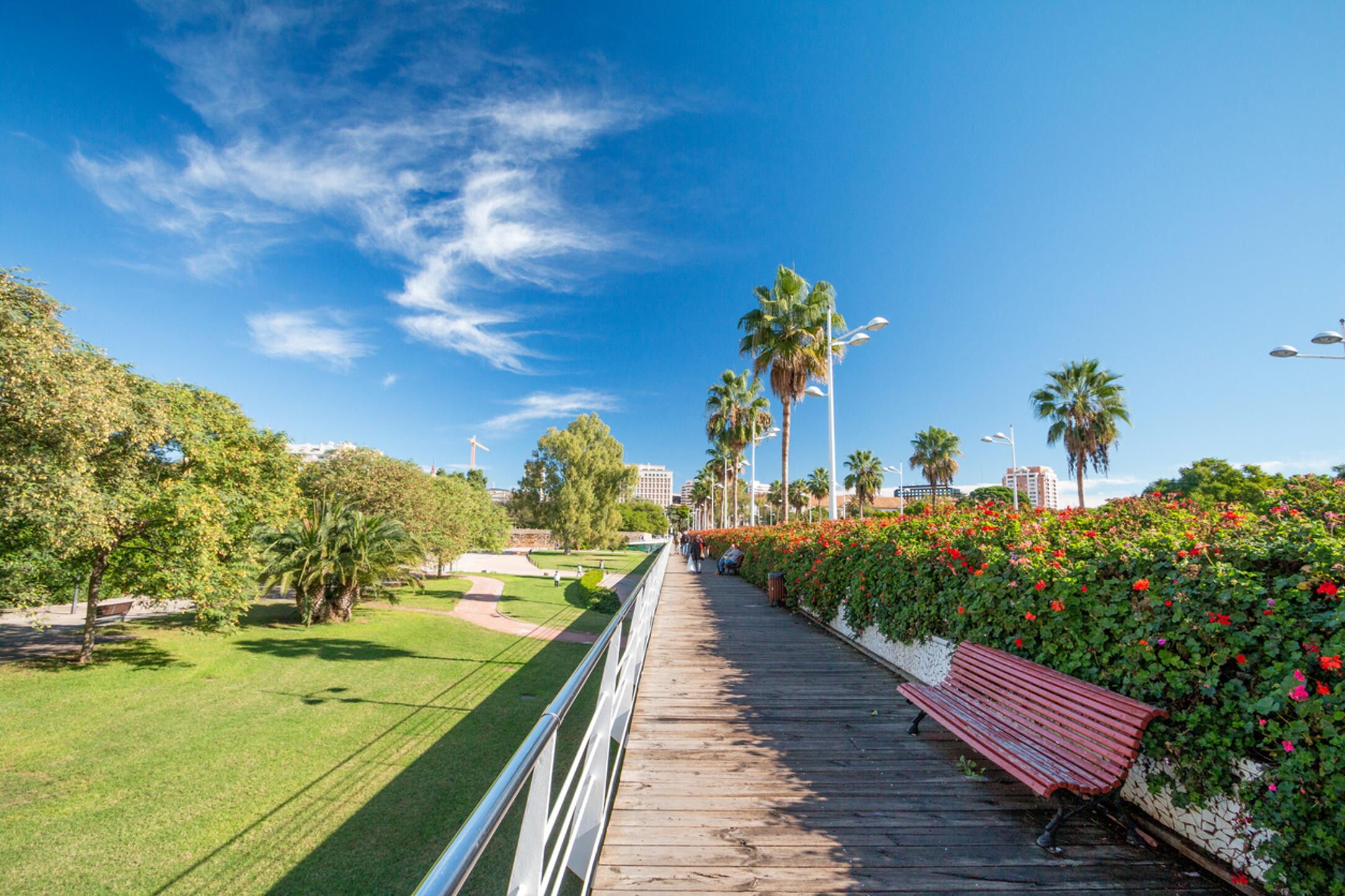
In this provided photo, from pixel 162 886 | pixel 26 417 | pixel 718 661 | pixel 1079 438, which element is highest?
pixel 1079 438

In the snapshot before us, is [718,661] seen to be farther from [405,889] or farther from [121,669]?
[121,669]

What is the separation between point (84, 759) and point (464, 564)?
41732 mm

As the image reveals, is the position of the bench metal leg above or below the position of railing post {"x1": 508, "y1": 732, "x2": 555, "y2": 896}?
below

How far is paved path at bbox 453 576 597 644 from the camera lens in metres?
23.3

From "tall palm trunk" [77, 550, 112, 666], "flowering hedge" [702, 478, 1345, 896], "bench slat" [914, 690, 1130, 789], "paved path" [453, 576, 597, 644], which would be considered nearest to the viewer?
"flowering hedge" [702, 478, 1345, 896]

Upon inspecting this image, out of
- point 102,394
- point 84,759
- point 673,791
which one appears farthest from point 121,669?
point 673,791

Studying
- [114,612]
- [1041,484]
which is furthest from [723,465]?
[1041,484]

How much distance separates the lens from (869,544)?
794cm

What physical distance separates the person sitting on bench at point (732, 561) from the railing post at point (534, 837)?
744 inches

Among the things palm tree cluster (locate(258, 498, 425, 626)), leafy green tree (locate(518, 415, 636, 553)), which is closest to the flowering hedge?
palm tree cluster (locate(258, 498, 425, 626))

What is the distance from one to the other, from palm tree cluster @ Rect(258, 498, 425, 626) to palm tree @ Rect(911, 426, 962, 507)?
150ft

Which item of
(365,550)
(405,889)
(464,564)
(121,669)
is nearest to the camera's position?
(405,889)

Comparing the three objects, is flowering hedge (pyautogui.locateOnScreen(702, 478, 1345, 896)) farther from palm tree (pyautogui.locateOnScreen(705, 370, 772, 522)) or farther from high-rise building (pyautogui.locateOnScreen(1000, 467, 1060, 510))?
high-rise building (pyautogui.locateOnScreen(1000, 467, 1060, 510))

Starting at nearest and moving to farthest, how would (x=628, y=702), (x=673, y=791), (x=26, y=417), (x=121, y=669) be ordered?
1. (x=673, y=791)
2. (x=628, y=702)
3. (x=26, y=417)
4. (x=121, y=669)
